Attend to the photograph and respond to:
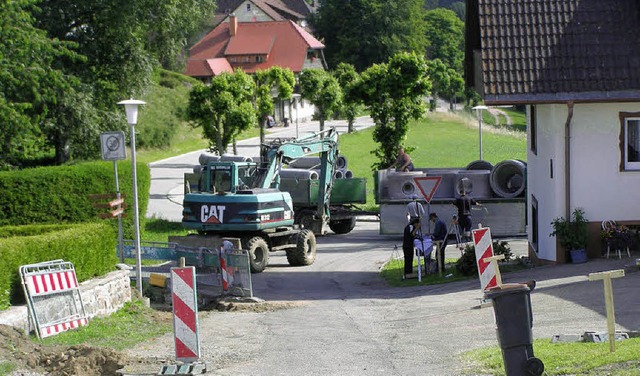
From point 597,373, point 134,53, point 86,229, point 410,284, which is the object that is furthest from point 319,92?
point 597,373

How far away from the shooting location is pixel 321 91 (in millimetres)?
77188

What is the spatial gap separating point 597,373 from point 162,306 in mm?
12087

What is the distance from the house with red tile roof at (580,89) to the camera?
22391 mm

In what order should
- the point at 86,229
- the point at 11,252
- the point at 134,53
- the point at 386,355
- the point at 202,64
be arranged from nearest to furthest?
the point at 386,355 → the point at 11,252 → the point at 86,229 → the point at 134,53 → the point at 202,64

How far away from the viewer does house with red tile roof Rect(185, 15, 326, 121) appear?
102 metres

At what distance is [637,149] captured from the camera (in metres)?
23.0

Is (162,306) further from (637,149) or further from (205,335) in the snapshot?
(637,149)

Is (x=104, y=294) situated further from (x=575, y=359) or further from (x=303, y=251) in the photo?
(x=303, y=251)

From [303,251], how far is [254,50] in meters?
77.2

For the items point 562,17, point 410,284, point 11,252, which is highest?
point 562,17

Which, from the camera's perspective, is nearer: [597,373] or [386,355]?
[597,373]

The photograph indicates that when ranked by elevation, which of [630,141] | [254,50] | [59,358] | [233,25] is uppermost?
[233,25]

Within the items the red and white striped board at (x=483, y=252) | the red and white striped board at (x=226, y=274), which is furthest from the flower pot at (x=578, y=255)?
the red and white striped board at (x=483, y=252)

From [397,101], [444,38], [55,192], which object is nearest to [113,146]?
[55,192]
